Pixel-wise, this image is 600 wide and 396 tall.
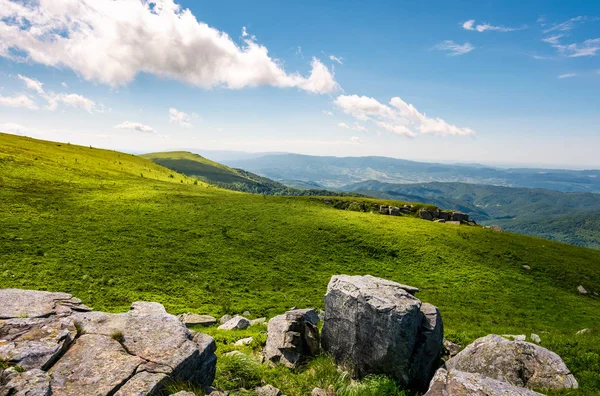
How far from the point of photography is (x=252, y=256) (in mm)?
39062

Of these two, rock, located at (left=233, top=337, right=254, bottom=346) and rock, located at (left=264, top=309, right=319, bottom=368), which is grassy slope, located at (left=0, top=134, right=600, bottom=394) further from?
rock, located at (left=264, top=309, right=319, bottom=368)

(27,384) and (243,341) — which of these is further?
(243,341)

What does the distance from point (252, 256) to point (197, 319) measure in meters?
16.2

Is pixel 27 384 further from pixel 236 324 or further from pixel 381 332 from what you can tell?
pixel 236 324

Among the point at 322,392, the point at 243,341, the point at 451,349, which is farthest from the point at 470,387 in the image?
the point at 243,341

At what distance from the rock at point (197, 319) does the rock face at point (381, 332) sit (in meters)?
11.2

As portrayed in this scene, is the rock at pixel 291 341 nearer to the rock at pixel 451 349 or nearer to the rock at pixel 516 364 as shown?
the rock at pixel 516 364

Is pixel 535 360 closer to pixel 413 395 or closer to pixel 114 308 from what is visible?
pixel 413 395

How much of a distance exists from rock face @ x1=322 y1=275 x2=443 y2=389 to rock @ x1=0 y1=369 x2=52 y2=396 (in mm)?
11602

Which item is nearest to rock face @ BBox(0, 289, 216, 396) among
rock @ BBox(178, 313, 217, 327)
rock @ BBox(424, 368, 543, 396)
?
rock @ BBox(424, 368, 543, 396)

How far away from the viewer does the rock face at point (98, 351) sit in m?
9.13

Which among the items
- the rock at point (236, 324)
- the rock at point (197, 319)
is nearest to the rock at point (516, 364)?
the rock at point (236, 324)

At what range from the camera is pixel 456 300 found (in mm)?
35375

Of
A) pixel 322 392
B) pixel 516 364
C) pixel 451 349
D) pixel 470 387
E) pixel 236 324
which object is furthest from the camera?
pixel 236 324
